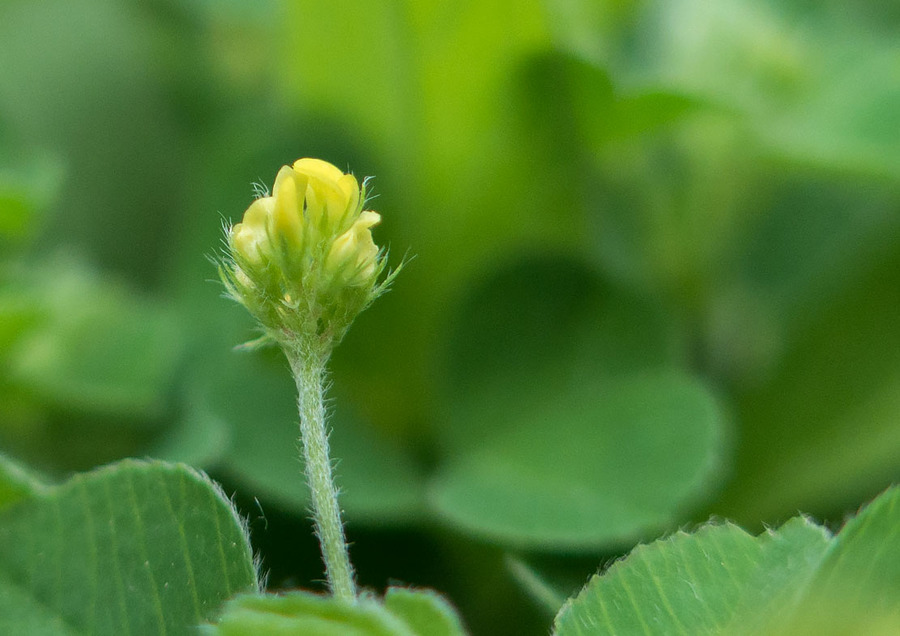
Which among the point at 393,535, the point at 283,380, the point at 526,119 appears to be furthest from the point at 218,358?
the point at 526,119

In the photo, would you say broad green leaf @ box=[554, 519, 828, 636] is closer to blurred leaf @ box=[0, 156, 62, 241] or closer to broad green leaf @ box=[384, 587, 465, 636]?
broad green leaf @ box=[384, 587, 465, 636]

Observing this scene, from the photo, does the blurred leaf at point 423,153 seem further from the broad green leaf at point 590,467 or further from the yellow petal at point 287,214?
the yellow petal at point 287,214

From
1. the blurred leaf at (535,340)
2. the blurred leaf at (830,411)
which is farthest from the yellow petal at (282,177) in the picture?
the blurred leaf at (830,411)

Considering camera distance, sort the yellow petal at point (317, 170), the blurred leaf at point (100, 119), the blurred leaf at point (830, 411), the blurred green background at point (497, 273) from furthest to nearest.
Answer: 1. the blurred leaf at point (100, 119)
2. the blurred leaf at point (830, 411)
3. the blurred green background at point (497, 273)
4. the yellow petal at point (317, 170)

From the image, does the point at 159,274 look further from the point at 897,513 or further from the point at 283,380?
the point at 897,513

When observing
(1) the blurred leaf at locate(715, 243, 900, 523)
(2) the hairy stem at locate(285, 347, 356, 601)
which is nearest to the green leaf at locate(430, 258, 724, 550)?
(1) the blurred leaf at locate(715, 243, 900, 523)

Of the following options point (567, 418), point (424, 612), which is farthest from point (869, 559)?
point (567, 418)
